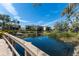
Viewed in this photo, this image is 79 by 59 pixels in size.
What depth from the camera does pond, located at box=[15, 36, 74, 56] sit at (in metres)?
2.06

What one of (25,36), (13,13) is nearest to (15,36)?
(25,36)

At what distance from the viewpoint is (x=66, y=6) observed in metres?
2.11

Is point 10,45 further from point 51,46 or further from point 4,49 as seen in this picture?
point 51,46

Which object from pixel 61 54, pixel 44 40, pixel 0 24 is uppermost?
pixel 0 24

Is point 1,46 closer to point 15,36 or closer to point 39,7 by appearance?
point 15,36

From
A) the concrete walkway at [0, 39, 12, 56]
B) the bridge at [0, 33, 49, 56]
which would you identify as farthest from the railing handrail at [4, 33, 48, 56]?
the concrete walkway at [0, 39, 12, 56]

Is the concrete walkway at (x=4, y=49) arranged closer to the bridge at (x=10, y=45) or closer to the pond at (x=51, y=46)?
the bridge at (x=10, y=45)

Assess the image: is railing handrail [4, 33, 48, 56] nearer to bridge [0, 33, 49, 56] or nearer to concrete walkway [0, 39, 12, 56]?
bridge [0, 33, 49, 56]

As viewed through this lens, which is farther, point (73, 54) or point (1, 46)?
point (1, 46)

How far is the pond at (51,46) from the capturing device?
6.77ft

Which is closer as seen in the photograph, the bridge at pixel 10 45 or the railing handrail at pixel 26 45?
the railing handrail at pixel 26 45

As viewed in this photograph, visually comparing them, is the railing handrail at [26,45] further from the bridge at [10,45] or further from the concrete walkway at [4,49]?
the concrete walkway at [4,49]

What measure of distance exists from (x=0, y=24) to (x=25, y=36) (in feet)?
1.04

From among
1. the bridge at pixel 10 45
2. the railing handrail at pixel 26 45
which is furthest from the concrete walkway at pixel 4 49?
the railing handrail at pixel 26 45
